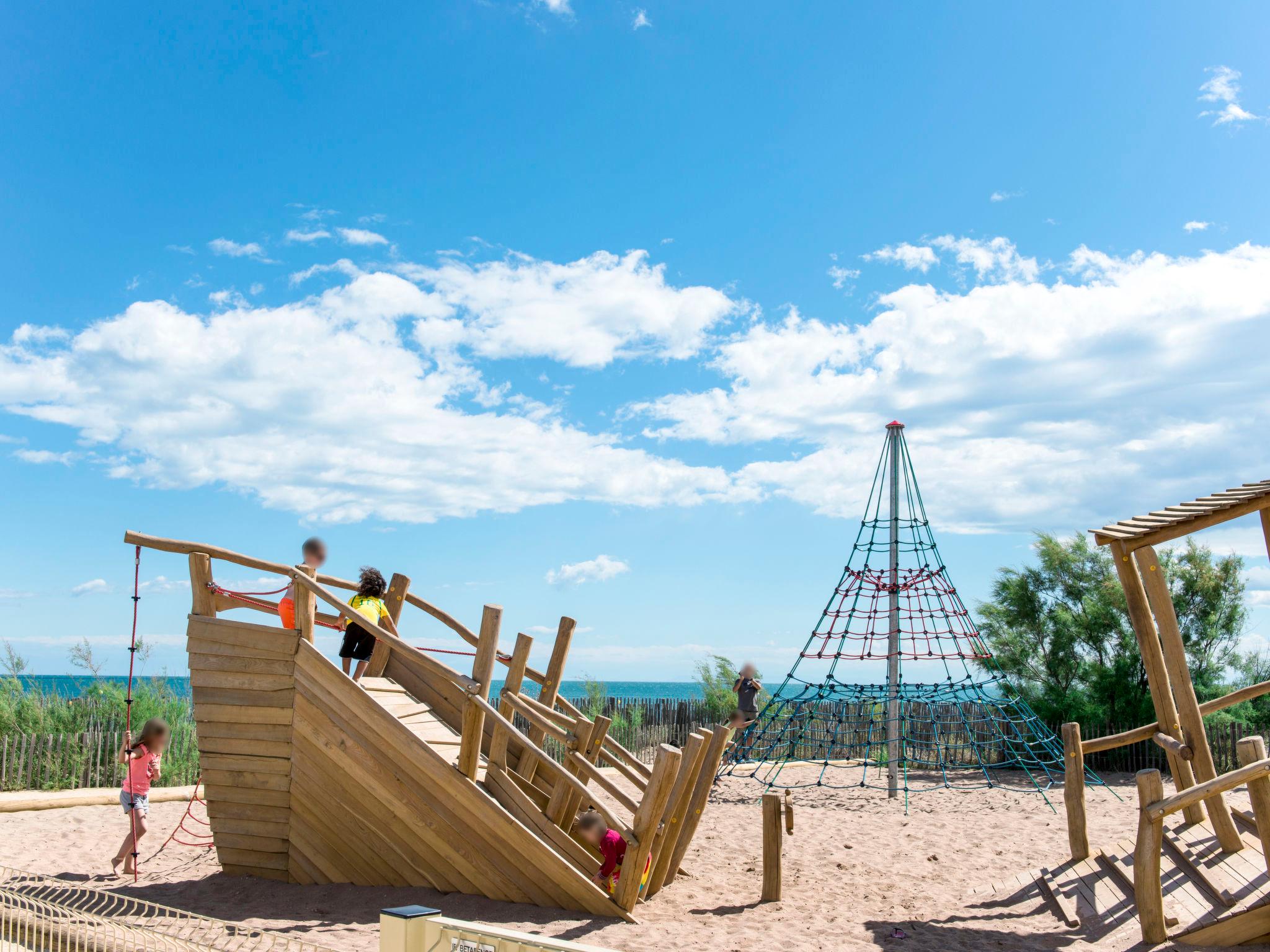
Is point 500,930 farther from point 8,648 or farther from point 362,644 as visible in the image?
point 8,648

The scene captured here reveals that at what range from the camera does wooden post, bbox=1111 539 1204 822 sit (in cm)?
633

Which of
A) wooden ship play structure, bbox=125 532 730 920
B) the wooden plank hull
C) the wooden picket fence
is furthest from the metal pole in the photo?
the wooden picket fence

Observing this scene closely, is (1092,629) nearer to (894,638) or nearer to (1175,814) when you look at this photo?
(894,638)

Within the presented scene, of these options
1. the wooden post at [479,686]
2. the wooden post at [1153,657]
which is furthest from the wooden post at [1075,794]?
the wooden post at [479,686]

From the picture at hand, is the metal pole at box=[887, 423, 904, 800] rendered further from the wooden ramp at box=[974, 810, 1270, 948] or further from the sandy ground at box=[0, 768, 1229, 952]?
the wooden ramp at box=[974, 810, 1270, 948]

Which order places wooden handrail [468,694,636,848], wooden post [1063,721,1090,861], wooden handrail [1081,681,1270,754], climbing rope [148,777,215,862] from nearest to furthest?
wooden handrail [468,694,636,848], wooden handrail [1081,681,1270,754], wooden post [1063,721,1090,861], climbing rope [148,777,215,862]

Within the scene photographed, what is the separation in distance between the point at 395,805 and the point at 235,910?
1.38 meters

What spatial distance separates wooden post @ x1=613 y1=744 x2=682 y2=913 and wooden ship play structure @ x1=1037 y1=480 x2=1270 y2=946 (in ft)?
8.94

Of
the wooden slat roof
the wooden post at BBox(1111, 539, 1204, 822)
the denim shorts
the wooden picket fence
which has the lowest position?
the wooden picket fence

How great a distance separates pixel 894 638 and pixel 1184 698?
7572 mm

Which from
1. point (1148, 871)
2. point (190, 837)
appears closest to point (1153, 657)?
point (1148, 871)

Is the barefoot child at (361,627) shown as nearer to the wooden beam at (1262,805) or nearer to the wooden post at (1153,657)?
the wooden post at (1153,657)

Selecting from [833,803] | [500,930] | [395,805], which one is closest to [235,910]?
[395,805]

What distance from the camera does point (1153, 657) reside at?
21.0ft
